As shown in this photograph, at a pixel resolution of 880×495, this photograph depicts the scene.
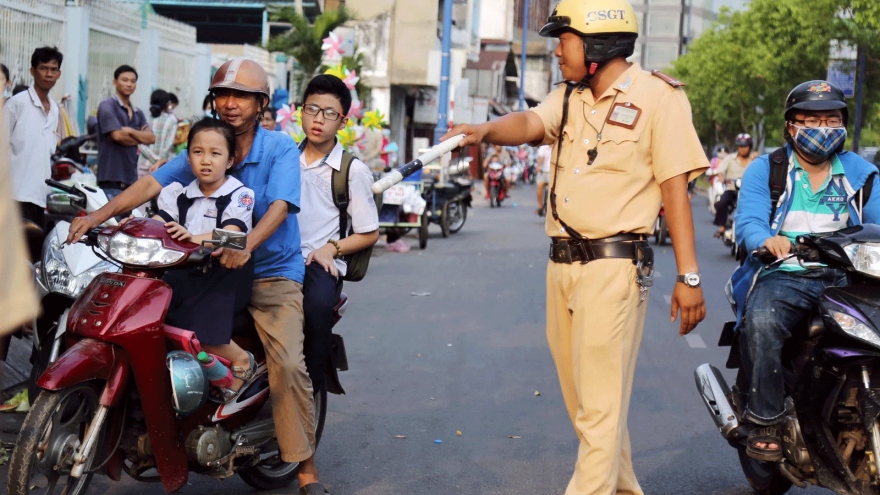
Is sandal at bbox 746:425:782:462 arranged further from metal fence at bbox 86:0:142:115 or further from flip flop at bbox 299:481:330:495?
metal fence at bbox 86:0:142:115

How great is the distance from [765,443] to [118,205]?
270 cm

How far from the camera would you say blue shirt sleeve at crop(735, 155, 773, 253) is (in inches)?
207

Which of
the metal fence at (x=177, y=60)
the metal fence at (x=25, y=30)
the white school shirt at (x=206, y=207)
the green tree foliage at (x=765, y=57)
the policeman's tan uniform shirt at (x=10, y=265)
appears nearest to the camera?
the policeman's tan uniform shirt at (x=10, y=265)

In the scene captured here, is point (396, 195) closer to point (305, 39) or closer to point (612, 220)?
point (612, 220)

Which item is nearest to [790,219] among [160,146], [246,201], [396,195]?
[246,201]

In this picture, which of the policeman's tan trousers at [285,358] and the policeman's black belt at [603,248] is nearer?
the policeman's black belt at [603,248]

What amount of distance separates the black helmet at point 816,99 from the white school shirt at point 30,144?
5054 mm

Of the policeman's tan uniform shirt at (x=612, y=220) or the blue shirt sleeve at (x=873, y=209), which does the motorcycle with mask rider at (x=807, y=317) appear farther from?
the policeman's tan uniform shirt at (x=612, y=220)

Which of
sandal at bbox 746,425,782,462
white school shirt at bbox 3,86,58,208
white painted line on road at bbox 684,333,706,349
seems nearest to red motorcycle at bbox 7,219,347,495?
sandal at bbox 746,425,782,462

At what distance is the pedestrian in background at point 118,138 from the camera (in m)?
10.3

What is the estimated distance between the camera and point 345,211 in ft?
18.1

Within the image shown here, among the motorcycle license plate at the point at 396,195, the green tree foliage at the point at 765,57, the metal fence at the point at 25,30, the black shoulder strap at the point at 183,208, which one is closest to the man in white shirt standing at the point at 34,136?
the black shoulder strap at the point at 183,208

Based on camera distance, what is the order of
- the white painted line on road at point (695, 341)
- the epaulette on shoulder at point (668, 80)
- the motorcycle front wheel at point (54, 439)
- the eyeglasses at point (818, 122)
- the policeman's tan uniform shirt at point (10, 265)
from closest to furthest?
the policeman's tan uniform shirt at point (10, 265) → the motorcycle front wheel at point (54, 439) → the epaulette on shoulder at point (668, 80) → the eyeglasses at point (818, 122) → the white painted line on road at point (695, 341)

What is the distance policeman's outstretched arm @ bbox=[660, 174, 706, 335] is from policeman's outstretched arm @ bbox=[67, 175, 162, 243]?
1976 millimetres
